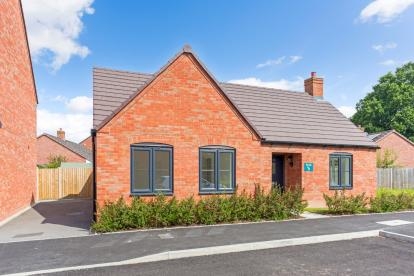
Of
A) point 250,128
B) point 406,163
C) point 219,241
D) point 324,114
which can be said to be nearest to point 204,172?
point 250,128

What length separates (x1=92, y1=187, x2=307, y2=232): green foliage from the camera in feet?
31.7

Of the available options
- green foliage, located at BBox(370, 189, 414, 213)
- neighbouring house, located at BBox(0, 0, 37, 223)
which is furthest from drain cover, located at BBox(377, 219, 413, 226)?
neighbouring house, located at BBox(0, 0, 37, 223)

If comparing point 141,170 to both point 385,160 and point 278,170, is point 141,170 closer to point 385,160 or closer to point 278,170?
point 278,170

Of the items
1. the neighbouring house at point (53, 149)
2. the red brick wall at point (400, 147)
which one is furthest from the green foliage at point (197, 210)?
the neighbouring house at point (53, 149)

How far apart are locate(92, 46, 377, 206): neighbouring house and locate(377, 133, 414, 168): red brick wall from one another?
20645 millimetres

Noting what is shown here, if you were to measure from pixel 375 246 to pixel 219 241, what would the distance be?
4.03 meters

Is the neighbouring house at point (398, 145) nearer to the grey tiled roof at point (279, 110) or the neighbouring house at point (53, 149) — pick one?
the grey tiled roof at point (279, 110)

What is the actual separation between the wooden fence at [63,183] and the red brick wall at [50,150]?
13.5 meters

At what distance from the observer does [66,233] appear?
9766 millimetres

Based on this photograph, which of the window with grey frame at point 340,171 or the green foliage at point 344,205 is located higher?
the window with grey frame at point 340,171

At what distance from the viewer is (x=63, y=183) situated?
22359 mm

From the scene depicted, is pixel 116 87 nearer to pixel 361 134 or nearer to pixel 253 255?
pixel 253 255

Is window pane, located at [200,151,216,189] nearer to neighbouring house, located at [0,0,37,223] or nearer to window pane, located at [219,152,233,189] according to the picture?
window pane, located at [219,152,233,189]

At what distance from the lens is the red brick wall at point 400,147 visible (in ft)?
105
